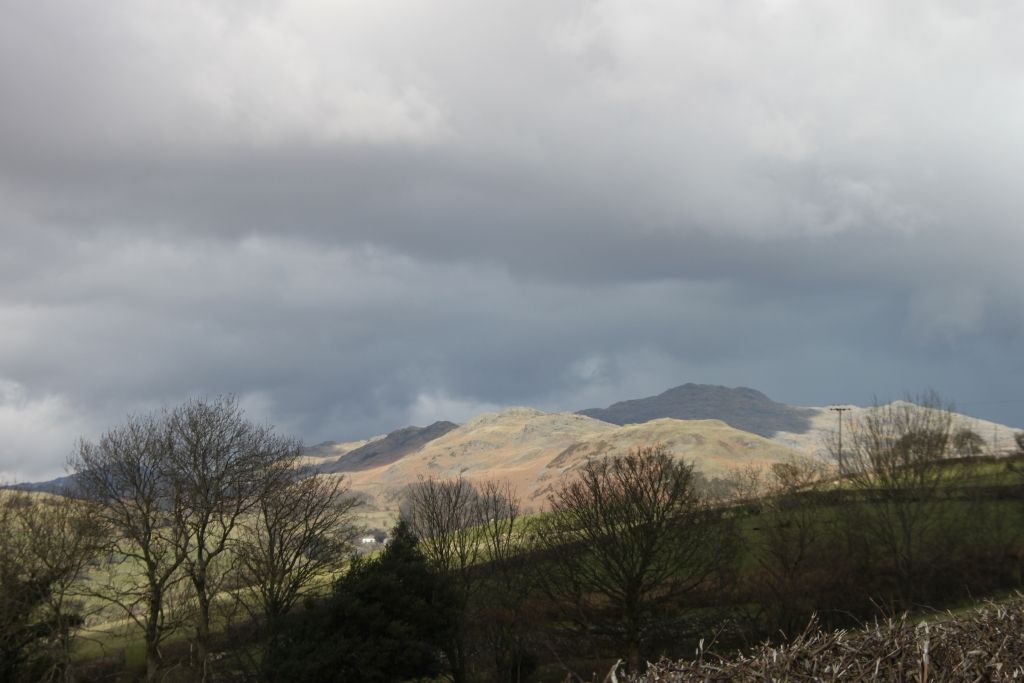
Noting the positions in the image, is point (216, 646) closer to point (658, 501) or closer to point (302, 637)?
→ point (302, 637)

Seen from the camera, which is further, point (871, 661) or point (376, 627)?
point (376, 627)

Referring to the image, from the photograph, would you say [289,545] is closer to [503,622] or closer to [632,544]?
[503,622]

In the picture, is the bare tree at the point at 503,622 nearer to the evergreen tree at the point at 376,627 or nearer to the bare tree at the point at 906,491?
the evergreen tree at the point at 376,627

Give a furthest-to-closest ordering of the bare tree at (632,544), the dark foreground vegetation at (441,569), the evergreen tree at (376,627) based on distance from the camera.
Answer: the bare tree at (632,544) → the dark foreground vegetation at (441,569) → the evergreen tree at (376,627)

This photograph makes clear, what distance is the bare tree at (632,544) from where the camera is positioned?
5141 cm

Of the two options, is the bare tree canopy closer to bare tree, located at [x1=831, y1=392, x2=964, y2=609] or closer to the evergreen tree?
the evergreen tree

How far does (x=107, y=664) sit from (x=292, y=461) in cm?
2351

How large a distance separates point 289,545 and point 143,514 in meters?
12.3

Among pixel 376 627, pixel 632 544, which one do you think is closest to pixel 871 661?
pixel 376 627

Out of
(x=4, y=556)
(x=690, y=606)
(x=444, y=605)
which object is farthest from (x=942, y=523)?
(x=4, y=556)

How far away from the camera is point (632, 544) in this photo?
51.8m

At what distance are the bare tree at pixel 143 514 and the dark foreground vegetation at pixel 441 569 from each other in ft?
0.51

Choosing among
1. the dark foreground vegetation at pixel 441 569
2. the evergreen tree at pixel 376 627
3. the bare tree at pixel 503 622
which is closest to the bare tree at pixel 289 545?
the dark foreground vegetation at pixel 441 569

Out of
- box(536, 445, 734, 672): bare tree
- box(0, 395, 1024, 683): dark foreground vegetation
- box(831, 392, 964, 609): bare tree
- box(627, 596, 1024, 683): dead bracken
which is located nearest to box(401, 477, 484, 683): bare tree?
box(0, 395, 1024, 683): dark foreground vegetation
